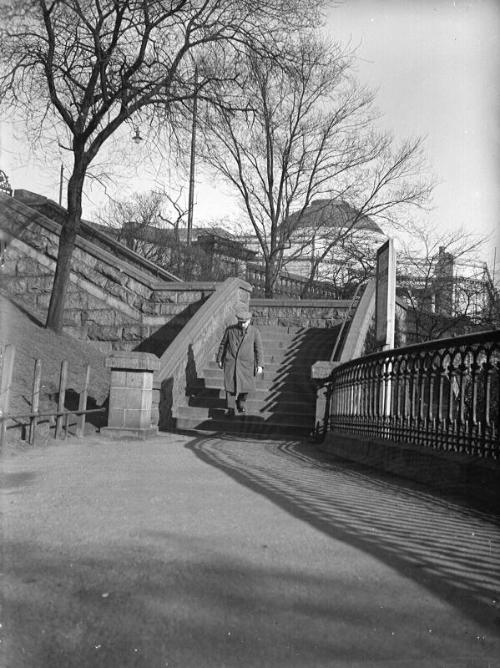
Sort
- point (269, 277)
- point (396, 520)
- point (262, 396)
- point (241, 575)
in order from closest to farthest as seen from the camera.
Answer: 1. point (241, 575)
2. point (396, 520)
3. point (262, 396)
4. point (269, 277)

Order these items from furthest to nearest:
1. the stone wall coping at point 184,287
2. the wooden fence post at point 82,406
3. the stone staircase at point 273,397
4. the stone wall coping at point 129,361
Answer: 1. the stone wall coping at point 184,287
2. the stone staircase at point 273,397
3. the stone wall coping at point 129,361
4. the wooden fence post at point 82,406

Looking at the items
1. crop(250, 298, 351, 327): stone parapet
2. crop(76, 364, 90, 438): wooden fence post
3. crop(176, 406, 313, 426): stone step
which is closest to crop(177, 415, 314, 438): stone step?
crop(176, 406, 313, 426): stone step

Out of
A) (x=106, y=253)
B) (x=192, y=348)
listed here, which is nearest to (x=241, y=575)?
(x=192, y=348)

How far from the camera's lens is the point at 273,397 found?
14.7 meters

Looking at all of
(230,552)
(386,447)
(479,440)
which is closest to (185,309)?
(386,447)

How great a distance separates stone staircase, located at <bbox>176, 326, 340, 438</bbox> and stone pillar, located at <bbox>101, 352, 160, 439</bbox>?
219 cm

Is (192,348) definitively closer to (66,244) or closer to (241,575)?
(66,244)

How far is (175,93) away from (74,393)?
713 centimetres

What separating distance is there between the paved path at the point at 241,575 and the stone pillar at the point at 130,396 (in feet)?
13.7

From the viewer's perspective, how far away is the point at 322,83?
24469 millimetres

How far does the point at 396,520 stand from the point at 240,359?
802 centimetres

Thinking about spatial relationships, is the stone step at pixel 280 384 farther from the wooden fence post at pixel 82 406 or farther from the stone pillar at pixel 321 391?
the wooden fence post at pixel 82 406

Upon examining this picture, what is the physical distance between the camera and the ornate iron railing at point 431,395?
634 centimetres

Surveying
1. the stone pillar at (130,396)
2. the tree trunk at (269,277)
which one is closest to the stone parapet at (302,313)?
the tree trunk at (269,277)
